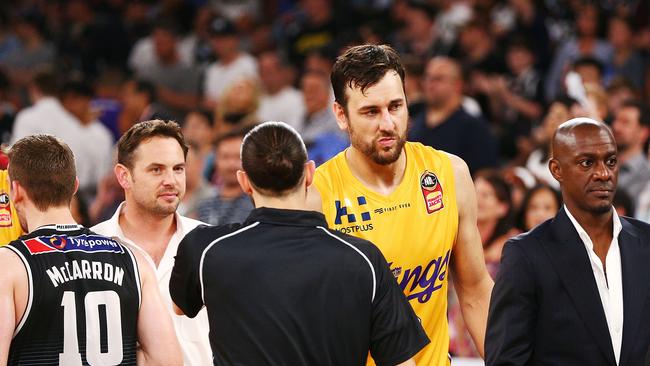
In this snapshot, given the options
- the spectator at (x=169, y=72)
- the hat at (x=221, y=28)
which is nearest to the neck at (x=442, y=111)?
the hat at (x=221, y=28)

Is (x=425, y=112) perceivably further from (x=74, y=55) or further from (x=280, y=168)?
(x=74, y=55)

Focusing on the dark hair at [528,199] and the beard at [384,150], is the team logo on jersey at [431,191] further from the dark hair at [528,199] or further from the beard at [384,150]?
the dark hair at [528,199]

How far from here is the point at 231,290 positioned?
4020 mm

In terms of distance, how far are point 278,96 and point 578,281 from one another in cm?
878

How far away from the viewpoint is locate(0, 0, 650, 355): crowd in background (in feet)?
30.6

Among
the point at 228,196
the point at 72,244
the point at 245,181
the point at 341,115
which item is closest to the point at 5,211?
the point at 72,244

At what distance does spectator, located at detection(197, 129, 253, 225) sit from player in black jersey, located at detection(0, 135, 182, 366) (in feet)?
12.2

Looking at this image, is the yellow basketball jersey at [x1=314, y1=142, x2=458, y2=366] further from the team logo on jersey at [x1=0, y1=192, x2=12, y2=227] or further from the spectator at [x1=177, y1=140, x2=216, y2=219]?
the spectator at [x1=177, y1=140, x2=216, y2=219]

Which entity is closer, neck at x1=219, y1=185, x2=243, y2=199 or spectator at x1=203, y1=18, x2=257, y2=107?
neck at x1=219, y1=185, x2=243, y2=199

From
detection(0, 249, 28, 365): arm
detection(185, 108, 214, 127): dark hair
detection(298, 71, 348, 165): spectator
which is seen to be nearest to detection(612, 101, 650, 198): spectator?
detection(298, 71, 348, 165): spectator

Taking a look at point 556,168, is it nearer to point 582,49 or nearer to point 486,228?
point 486,228

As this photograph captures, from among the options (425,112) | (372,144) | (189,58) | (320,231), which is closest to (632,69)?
(425,112)

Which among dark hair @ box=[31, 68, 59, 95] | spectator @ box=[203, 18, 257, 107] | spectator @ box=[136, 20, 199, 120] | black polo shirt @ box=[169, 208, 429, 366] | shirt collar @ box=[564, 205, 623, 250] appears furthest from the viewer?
spectator @ box=[136, 20, 199, 120]

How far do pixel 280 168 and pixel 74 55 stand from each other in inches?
519
